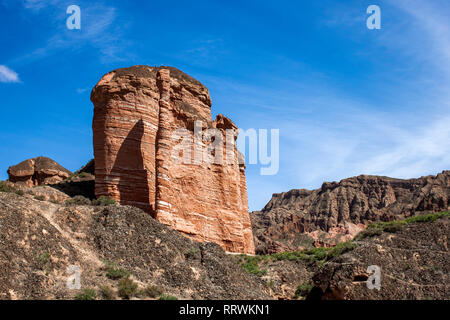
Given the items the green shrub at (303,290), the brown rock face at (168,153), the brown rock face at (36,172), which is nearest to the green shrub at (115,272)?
the brown rock face at (168,153)

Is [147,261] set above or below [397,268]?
above

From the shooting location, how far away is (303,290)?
33.0 meters

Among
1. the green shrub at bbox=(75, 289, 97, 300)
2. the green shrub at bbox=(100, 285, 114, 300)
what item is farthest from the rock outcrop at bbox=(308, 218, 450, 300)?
the green shrub at bbox=(75, 289, 97, 300)

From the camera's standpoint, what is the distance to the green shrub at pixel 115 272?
22938 mm

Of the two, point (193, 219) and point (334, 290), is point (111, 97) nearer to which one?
→ point (193, 219)

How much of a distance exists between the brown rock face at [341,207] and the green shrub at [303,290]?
3027 cm

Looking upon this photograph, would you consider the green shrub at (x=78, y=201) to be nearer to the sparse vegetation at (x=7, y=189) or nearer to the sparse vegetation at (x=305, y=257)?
the sparse vegetation at (x=7, y=189)

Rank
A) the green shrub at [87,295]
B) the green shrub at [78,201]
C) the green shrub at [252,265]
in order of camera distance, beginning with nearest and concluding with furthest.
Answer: the green shrub at [87,295]
the green shrub at [78,201]
the green shrub at [252,265]

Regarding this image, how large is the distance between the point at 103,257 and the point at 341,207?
10046 cm

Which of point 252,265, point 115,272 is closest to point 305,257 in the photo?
point 252,265

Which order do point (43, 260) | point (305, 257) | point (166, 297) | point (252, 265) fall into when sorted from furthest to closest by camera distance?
point (305, 257) → point (252, 265) → point (166, 297) → point (43, 260)

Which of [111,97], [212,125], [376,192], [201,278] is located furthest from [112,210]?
[376,192]

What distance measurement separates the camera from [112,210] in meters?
28.4

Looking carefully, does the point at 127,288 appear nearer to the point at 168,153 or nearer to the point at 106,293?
the point at 106,293
